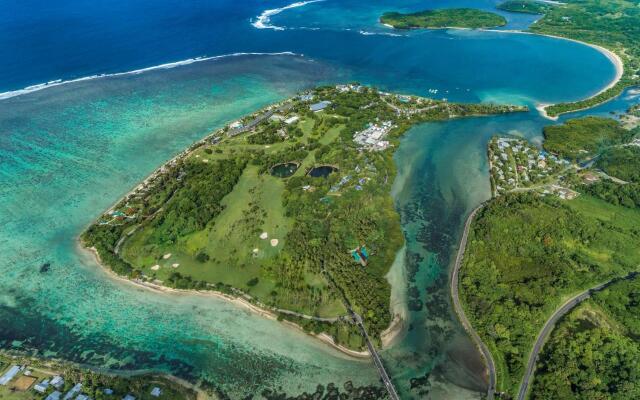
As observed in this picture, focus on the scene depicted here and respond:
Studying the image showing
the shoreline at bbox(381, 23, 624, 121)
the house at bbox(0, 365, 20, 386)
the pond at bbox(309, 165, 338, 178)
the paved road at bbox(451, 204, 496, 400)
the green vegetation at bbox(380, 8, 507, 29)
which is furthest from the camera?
the green vegetation at bbox(380, 8, 507, 29)

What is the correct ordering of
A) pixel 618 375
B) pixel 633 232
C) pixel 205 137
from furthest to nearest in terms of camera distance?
1. pixel 205 137
2. pixel 633 232
3. pixel 618 375

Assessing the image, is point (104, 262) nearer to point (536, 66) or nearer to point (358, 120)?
point (358, 120)

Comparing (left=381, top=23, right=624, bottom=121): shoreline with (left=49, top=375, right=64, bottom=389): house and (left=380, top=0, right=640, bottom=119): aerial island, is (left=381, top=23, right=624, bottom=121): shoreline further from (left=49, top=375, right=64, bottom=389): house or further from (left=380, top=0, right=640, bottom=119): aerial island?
(left=49, top=375, right=64, bottom=389): house

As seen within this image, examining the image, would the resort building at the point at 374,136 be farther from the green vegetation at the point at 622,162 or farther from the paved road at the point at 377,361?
the green vegetation at the point at 622,162

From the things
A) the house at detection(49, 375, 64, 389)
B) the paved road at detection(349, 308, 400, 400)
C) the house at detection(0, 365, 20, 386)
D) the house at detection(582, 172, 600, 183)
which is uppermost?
the house at detection(582, 172, 600, 183)

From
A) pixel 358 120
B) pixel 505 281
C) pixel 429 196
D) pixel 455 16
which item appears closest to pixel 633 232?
pixel 505 281

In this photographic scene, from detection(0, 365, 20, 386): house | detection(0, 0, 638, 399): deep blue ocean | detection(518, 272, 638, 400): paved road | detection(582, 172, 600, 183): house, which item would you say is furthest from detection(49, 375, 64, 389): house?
detection(582, 172, 600, 183): house

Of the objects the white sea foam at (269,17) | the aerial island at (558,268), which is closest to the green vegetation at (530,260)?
the aerial island at (558,268)
